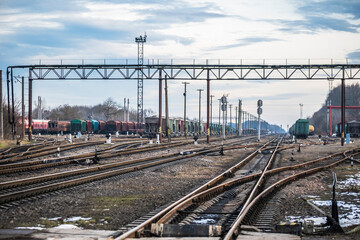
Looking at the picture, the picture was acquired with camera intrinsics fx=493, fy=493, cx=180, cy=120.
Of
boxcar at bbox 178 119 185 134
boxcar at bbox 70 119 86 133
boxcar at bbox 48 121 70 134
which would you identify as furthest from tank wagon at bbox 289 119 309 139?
boxcar at bbox 48 121 70 134

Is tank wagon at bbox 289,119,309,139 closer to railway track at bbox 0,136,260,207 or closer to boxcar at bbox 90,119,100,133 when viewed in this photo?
boxcar at bbox 90,119,100,133

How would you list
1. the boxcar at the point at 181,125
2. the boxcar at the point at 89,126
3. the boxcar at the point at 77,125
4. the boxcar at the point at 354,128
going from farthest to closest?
the boxcar at the point at 89,126, the boxcar at the point at 354,128, the boxcar at the point at 77,125, the boxcar at the point at 181,125

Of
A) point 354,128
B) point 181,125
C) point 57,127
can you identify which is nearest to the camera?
point 181,125

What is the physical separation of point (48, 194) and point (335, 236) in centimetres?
730

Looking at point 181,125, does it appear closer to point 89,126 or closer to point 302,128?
point 89,126

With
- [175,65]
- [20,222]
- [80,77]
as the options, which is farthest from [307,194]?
[80,77]

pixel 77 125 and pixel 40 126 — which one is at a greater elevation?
pixel 77 125

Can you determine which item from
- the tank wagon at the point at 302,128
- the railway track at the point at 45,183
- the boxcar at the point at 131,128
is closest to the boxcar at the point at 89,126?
the boxcar at the point at 131,128

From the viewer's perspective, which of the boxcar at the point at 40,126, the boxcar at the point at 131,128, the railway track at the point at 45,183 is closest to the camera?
the railway track at the point at 45,183

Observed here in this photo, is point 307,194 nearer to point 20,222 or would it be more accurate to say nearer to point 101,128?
point 20,222

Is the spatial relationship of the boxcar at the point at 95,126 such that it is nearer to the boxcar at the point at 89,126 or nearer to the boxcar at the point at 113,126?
the boxcar at the point at 113,126

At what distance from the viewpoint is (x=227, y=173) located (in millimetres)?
18062

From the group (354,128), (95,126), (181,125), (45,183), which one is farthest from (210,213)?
(95,126)

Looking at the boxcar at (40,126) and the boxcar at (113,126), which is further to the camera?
the boxcar at (113,126)
